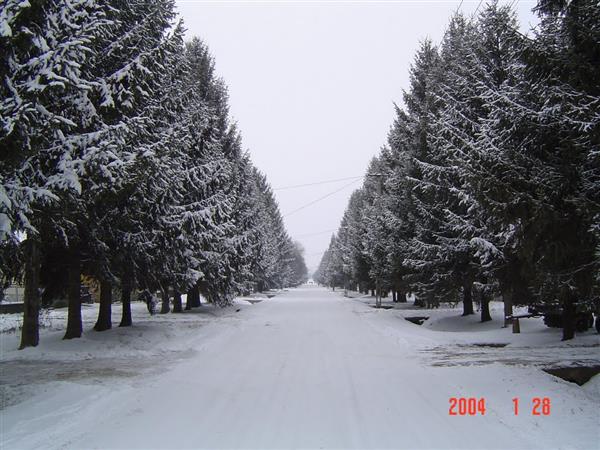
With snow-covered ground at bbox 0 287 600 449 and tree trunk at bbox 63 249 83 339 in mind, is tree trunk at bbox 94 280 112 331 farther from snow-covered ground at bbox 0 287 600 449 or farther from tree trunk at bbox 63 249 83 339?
tree trunk at bbox 63 249 83 339

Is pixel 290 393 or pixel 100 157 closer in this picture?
pixel 290 393

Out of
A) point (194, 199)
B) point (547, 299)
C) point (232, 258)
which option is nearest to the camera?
point (547, 299)

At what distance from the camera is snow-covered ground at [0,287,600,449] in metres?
5.74

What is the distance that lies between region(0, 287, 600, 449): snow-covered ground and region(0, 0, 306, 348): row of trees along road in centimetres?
222

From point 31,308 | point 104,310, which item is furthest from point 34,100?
point 104,310

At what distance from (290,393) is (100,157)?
5.01m

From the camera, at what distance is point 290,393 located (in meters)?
7.79

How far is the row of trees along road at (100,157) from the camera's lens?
679 centimetres

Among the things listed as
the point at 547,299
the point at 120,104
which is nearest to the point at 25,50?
the point at 120,104

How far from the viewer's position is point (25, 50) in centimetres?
673

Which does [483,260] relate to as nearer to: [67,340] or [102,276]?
[102,276]

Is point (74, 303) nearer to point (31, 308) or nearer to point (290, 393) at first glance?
point (31, 308)

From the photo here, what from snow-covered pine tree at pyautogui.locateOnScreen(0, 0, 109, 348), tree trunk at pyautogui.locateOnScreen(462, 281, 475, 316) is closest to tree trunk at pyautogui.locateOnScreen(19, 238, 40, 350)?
snow-covered pine tree at pyautogui.locateOnScreen(0, 0, 109, 348)

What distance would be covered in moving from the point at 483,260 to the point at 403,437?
9891 millimetres
